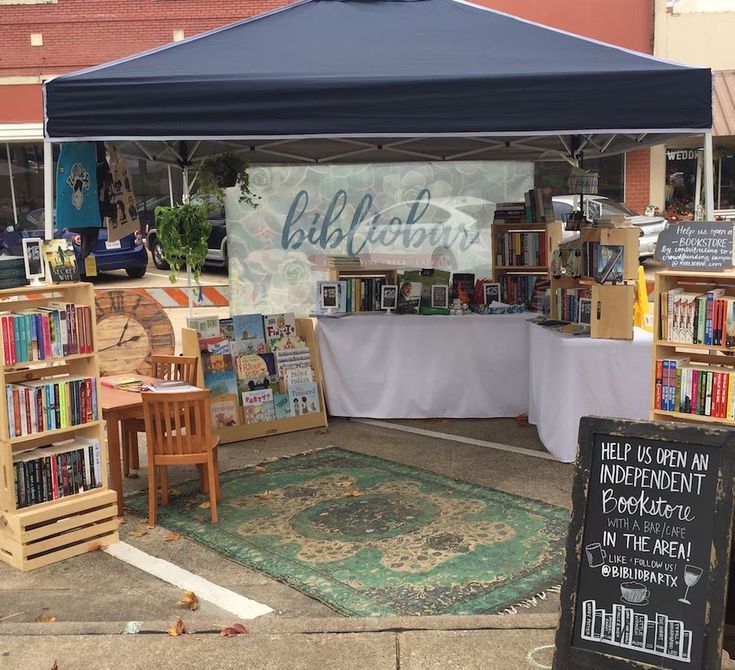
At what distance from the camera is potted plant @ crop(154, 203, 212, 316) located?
8.52 metres

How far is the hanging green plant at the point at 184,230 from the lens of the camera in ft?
27.9

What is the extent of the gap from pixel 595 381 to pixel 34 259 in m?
4.02

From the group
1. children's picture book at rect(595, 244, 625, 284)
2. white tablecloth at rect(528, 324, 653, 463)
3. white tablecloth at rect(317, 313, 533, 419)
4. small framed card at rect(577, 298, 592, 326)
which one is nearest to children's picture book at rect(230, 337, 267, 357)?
white tablecloth at rect(317, 313, 533, 419)

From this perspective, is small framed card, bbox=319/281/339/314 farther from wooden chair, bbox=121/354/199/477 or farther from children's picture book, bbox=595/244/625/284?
children's picture book, bbox=595/244/625/284

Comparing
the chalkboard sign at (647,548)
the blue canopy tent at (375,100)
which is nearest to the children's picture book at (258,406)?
the blue canopy tent at (375,100)

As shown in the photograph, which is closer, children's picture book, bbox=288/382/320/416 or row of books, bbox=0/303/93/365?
row of books, bbox=0/303/93/365

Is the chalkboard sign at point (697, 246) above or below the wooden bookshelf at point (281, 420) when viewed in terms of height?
above

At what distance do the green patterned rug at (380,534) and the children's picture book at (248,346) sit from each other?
127cm

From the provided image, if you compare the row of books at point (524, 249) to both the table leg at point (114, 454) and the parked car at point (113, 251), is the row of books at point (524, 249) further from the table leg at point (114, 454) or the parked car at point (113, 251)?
the parked car at point (113, 251)

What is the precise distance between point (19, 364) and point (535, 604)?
3.10m

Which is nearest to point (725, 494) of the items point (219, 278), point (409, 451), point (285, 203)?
point (409, 451)

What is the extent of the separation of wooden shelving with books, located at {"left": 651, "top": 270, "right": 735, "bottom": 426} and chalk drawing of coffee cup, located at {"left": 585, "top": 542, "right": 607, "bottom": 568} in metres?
1.94

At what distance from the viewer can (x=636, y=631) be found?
328cm

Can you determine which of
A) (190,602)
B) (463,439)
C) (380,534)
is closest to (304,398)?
(463,439)
